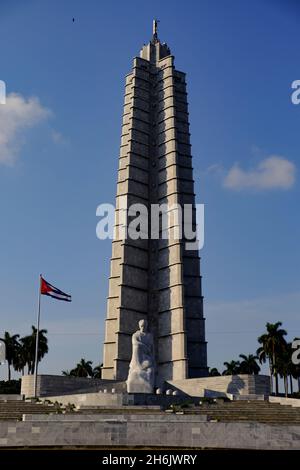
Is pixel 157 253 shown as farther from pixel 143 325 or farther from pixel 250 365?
pixel 250 365

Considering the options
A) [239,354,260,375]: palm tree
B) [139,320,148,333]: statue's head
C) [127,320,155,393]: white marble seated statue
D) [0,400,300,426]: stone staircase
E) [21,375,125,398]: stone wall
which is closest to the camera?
[0,400,300,426]: stone staircase

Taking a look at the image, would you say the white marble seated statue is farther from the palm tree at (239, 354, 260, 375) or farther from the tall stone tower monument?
the palm tree at (239, 354, 260, 375)

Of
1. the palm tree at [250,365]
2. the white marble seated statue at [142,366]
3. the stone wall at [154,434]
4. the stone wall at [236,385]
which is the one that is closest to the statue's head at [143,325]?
the white marble seated statue at [142,366]

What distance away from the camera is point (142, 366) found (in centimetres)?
3519

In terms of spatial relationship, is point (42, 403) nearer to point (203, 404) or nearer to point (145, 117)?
point (203, 404)

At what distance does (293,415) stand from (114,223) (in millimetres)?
28388

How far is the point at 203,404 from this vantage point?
3017 cm

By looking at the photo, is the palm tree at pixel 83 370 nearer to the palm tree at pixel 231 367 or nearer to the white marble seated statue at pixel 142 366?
the palm tree at pixel 231 367

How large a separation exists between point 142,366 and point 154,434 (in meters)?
14.9

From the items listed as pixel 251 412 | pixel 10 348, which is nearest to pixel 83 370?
pixel 10 348

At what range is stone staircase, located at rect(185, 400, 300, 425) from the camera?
2522cm

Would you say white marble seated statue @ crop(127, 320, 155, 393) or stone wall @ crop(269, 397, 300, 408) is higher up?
white marble seated statue @ crop(127, 320, 155, 393)

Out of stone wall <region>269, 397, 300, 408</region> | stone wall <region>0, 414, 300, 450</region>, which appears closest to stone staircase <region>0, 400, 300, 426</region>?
stone wall <region>269, 397, 300, 408</region>

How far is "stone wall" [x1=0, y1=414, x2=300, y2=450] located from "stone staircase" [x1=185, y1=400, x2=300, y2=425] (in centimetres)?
394
